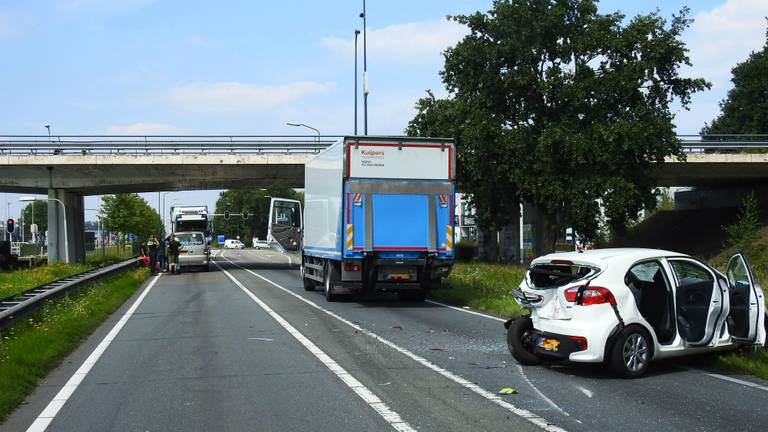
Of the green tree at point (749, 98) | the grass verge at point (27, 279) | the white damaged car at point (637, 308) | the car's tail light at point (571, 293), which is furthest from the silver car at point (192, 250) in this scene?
the green tree at point (749, 98)

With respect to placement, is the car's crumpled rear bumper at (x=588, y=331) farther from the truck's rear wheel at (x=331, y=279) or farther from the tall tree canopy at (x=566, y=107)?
the tall tree canopy at (x=566, y=107)

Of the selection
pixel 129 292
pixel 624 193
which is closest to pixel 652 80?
pixel 624 193

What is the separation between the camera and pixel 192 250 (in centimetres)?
3788

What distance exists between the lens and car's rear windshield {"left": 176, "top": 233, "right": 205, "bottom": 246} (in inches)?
1500

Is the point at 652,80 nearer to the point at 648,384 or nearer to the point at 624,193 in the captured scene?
the point at 624,193

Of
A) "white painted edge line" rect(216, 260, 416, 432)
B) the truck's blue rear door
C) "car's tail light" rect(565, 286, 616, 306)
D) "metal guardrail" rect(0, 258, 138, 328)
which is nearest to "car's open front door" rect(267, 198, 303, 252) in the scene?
"metal guardrail" rect(0, 258, 138, 328)

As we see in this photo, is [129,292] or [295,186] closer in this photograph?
[129,292]

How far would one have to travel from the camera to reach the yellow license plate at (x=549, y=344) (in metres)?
8.92

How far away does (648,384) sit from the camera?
838cm

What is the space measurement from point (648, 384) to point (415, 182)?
10043 mm

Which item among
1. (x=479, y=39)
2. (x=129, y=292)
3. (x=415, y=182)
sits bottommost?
(x=129, y=292)

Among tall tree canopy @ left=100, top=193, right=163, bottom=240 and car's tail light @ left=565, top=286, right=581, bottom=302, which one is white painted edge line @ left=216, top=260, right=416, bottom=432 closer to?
car's tail light @ left=565, top=286, right=581, bottom=302

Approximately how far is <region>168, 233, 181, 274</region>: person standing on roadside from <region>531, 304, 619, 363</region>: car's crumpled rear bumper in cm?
2947

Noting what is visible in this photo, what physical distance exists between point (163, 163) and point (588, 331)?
3598 centimetres
